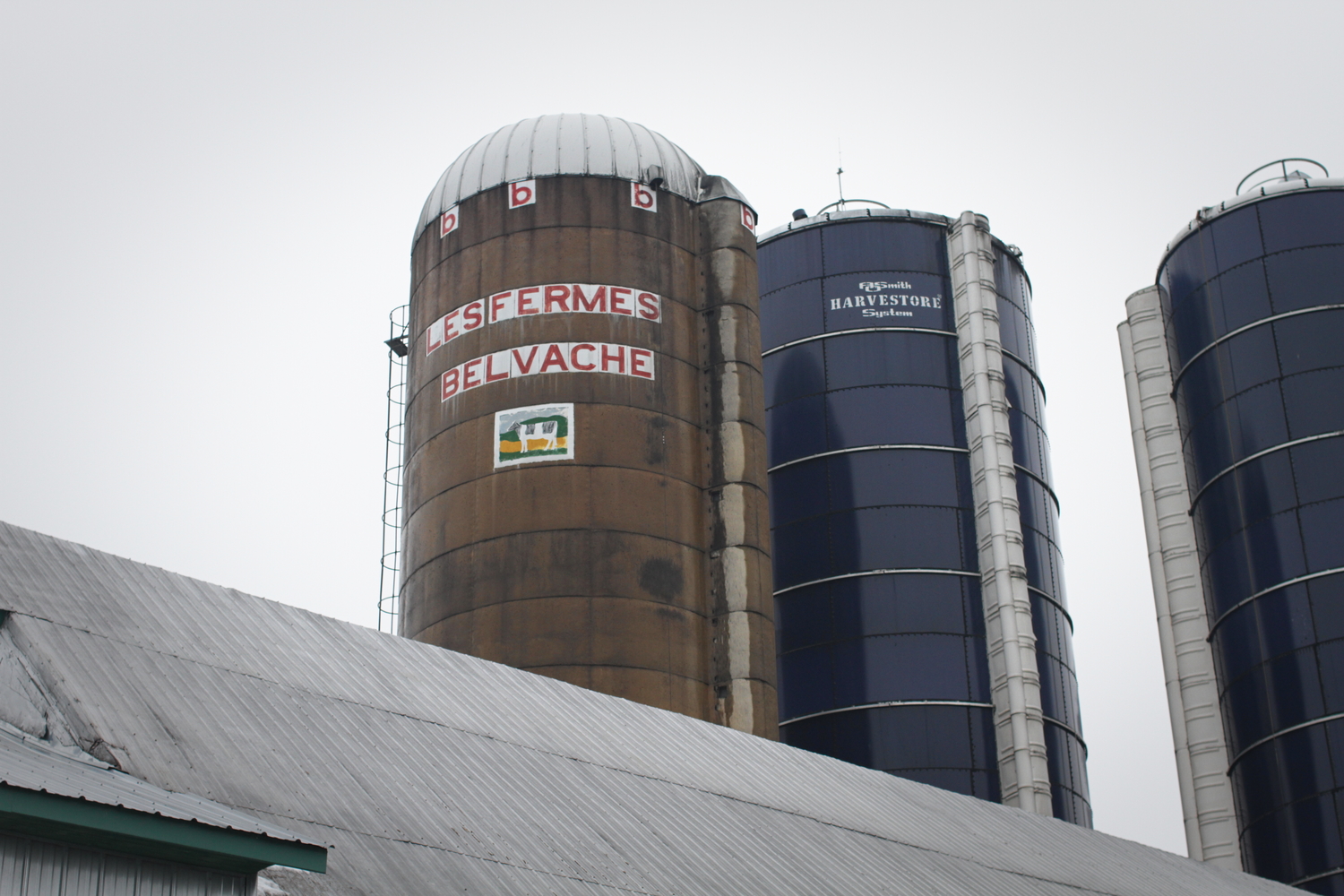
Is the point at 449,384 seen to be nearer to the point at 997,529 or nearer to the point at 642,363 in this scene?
the point at 642,363

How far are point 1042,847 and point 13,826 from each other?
1318 cm

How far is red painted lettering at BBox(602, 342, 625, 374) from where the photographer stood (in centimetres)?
2378

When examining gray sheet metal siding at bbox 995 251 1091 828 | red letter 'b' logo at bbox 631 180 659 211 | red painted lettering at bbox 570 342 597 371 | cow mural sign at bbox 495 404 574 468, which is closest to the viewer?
cow mural sign at bbox 495 404 574 468

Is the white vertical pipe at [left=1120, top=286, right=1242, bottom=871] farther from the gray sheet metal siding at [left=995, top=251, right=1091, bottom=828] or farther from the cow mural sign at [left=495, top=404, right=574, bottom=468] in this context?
the cow mural sign at [left=495, top=404, right=574, bottom=468]

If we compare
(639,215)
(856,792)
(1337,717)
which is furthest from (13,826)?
(1337,717)

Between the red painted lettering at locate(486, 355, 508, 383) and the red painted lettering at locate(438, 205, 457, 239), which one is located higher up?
the red painted lettering at locate(438, 205, 457, 239)

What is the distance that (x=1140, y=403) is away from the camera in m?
32.2

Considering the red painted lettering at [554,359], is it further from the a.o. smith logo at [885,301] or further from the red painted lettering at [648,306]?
the a.o. smith logo at [885,301]

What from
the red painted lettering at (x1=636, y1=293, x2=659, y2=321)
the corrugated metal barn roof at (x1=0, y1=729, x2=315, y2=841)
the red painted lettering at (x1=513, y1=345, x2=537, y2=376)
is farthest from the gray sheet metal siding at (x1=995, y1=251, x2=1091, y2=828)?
the corrugated metal barn roof at (x1=0, y1=729, x2=315, y2=841)

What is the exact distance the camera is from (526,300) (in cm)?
2430

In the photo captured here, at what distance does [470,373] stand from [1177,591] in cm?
1451

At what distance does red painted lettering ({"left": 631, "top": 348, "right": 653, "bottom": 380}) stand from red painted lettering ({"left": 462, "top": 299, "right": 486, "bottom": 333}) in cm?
241

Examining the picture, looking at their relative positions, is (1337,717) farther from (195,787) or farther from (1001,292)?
(195,787)

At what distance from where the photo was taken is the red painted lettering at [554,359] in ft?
77.8
